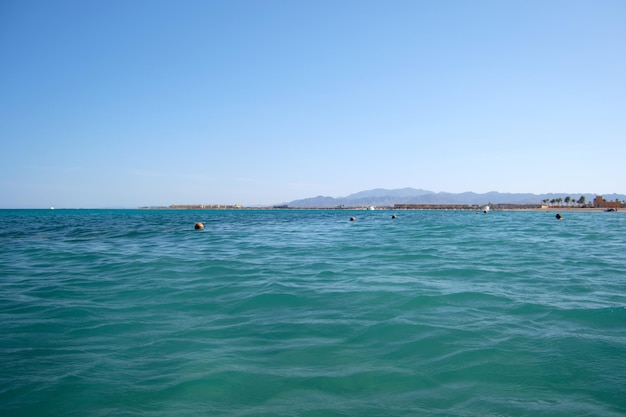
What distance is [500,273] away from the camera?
31.5ft

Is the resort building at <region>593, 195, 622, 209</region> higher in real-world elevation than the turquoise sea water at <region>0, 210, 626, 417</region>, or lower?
higher

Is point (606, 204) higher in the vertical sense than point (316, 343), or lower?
higher

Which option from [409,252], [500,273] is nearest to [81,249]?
[409,252]

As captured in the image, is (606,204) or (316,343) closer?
(316,343)

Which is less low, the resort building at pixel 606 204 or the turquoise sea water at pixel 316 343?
the resort building at pixel 606 204

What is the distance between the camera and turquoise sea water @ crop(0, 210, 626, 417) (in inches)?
140

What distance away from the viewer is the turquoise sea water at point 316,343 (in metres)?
3.56

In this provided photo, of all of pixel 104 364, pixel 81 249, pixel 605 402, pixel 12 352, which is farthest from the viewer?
pixel 81 249

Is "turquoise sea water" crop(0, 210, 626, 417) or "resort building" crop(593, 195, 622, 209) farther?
"resort building" crop(593, 195, 622, 209)

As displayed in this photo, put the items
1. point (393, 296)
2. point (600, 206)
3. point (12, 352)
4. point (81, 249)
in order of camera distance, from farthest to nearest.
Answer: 1. point (600, 206)
2. point (81, 249)
3. point (393, 296)
4. point (12, 352)

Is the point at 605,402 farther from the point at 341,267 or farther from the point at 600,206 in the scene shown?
the point at 600,206

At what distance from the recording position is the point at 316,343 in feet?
16.2

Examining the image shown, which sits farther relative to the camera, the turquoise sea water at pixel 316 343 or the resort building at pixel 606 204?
the resort building at pixel 606 204

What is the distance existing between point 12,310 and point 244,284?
4.20 meters
